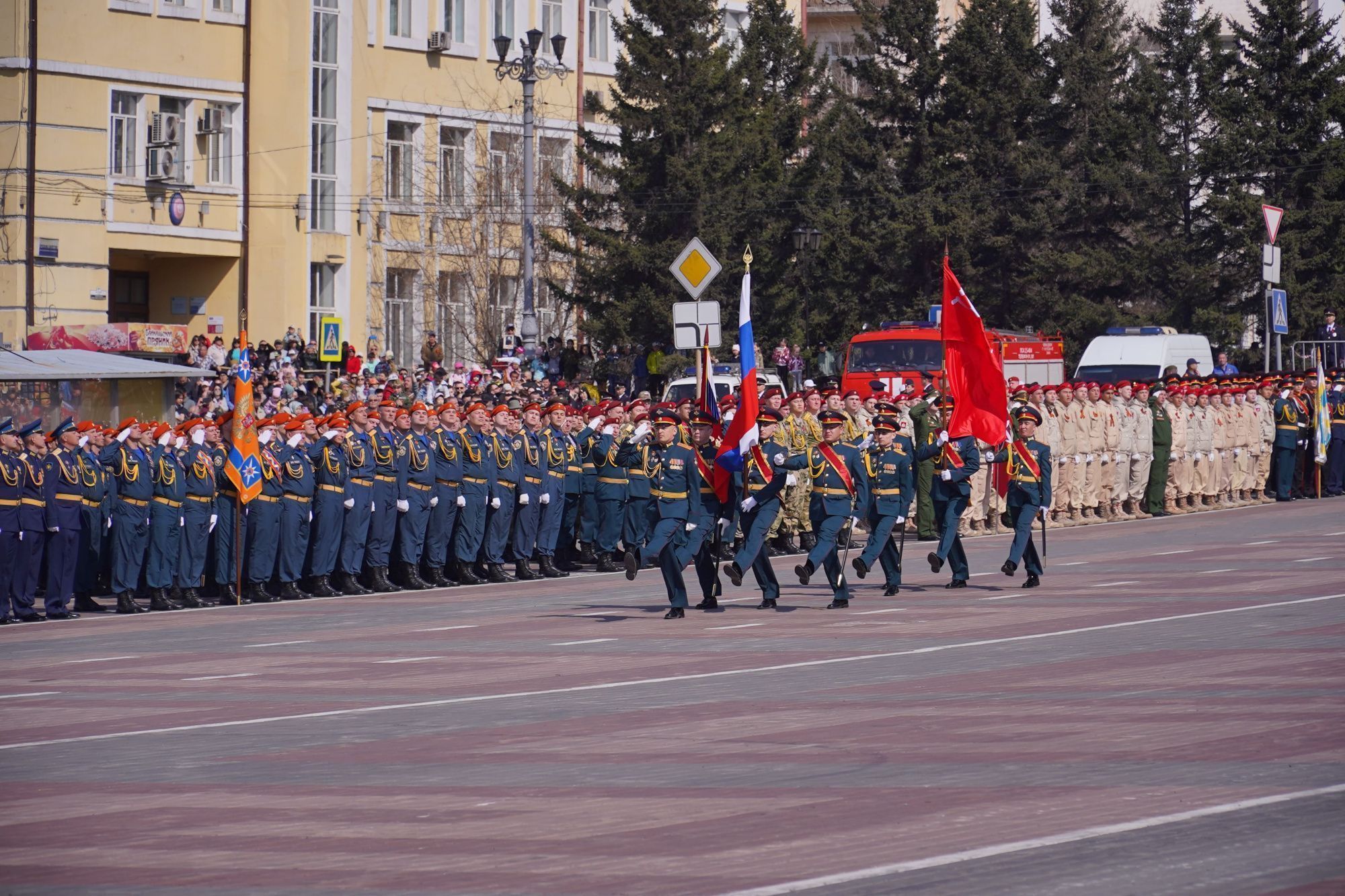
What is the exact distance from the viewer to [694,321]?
947 inches

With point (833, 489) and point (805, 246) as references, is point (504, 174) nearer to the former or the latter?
point (805, 246)

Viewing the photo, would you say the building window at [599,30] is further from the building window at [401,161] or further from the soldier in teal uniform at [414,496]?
the soldier in teal uniform at [414,496]

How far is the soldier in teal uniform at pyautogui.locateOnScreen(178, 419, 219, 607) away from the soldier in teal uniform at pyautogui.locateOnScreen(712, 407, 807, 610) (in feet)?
18.7

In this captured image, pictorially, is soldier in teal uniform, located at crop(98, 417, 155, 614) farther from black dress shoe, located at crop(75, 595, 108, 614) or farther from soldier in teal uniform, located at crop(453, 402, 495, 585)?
soldier in teal uniform, located at crop(453, 402, 495, 585)

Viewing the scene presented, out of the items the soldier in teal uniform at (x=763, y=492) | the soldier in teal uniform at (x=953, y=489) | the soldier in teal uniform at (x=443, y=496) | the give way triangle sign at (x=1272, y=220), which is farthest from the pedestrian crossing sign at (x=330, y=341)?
the soldier in teal uniform at (x=763, y=492)

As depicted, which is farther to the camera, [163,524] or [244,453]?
[244,453]

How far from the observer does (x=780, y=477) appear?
61.0 feet

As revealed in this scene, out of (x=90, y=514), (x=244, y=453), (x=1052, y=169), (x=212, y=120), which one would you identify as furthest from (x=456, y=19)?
(x=90, y=514)

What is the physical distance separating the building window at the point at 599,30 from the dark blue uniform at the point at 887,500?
35484mm

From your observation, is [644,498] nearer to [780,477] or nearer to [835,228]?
[780,477]

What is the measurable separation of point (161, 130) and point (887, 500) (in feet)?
92.2

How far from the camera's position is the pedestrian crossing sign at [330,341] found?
124 feet

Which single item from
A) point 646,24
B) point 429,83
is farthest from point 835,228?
point 429,83

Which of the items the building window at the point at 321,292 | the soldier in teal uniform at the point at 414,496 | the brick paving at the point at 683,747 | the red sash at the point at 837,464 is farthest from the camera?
the building window at the point at 321,292
